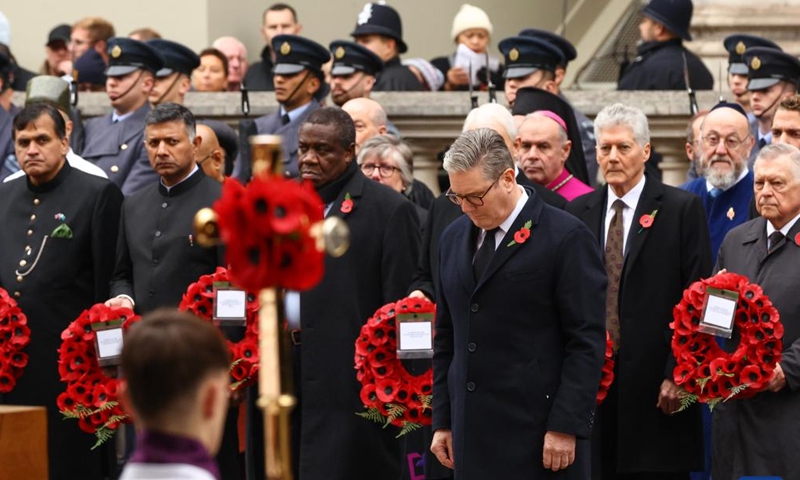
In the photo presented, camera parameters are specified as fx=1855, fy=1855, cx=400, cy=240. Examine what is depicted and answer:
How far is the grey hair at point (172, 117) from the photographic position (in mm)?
9633

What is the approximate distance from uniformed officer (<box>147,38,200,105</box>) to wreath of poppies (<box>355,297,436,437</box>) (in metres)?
3.98

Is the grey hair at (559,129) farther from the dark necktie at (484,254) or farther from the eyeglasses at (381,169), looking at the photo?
the dark necktie at (484,254)

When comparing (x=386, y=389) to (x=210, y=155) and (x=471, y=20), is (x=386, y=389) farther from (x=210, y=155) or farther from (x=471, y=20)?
(x=471, y=20)

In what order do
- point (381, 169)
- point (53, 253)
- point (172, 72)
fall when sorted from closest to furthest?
point (53, 253), point (381, 169), point (172, 72)

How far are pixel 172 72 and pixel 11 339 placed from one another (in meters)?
3.11

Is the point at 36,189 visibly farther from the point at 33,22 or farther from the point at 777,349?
the point at 33,22

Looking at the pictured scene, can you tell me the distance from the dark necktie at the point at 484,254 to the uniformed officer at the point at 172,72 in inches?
194

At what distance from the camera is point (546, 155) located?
9641 mm

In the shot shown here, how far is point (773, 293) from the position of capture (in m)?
8.45

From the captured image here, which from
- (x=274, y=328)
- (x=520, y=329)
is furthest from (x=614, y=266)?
(x=274, y=328)

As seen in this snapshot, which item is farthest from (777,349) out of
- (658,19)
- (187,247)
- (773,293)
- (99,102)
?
(99,102)

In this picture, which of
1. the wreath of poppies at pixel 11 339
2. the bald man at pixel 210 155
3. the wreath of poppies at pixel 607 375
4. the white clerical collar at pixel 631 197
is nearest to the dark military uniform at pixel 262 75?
the bald man at pixel 210 155

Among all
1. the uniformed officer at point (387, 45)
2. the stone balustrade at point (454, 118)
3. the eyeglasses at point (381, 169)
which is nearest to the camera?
the eyeglasses at point (381, 169)

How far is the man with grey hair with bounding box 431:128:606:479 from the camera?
7301 millimetres
